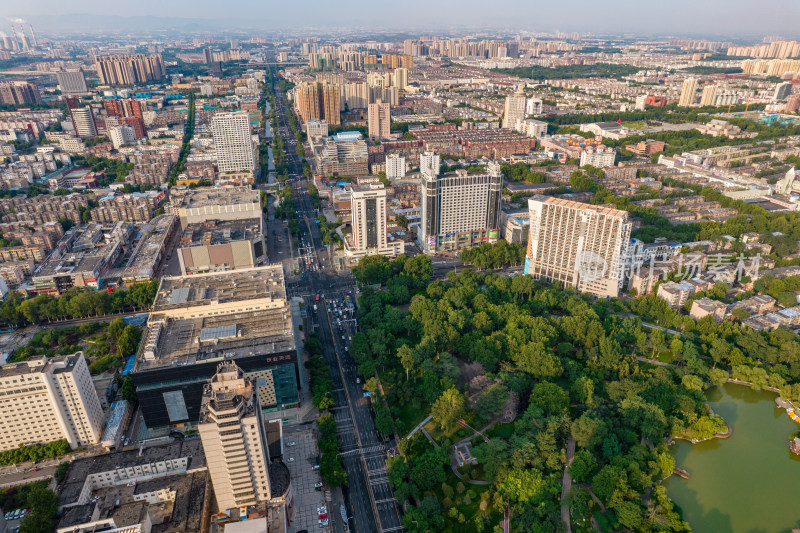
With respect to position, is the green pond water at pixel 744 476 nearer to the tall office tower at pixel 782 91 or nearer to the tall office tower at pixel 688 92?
the tall office tower at pixel 688 92

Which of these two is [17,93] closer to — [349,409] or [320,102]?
[320,102]

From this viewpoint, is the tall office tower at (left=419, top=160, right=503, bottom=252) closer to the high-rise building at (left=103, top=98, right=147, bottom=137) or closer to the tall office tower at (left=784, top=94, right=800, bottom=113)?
the high-rise building at (left=103, top=98, right=147, bottom=137)

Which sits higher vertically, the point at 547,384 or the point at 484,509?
the point at 547,384

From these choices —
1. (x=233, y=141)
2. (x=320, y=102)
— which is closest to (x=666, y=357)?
(x=233, y=141)

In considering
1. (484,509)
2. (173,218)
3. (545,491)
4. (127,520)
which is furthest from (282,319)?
(173,218)

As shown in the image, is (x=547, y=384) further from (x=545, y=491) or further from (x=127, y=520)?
(x=127, y=520)

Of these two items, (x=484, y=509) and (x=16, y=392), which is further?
(x=16, y=392)

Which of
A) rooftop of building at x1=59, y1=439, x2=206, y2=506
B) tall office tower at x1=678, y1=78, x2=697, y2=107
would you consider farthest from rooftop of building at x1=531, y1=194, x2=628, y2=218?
tall office tower at x1=678, y1=78, x2=697, y2=107
